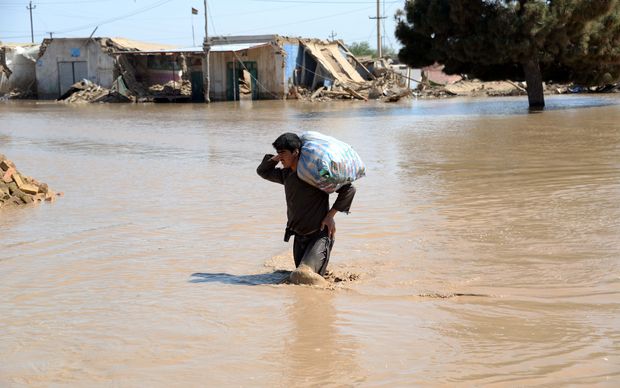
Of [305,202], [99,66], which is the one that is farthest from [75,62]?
[305,202]

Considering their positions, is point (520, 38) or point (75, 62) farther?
point (75, 62)

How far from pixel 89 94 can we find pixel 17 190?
33523 millimetres

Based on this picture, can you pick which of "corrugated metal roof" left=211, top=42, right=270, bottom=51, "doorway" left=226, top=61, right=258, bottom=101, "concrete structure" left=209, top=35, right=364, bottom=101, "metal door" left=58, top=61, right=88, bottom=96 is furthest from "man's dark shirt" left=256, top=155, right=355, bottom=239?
"metal door" left=58, top=61, right=88, bottom=96

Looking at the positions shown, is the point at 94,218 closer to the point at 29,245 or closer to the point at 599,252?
the point at 29,245

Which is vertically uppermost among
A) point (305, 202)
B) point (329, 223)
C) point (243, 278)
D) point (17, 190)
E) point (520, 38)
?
point (520, 38)

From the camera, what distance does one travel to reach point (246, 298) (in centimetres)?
518

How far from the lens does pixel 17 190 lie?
9711mm

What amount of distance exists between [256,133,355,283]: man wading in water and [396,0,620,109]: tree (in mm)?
20190

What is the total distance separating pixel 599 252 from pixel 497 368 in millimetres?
2842

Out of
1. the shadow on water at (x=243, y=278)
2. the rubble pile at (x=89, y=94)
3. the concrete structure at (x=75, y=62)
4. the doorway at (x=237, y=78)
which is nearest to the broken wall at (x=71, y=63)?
the concrete structure at (x=75, y=62)

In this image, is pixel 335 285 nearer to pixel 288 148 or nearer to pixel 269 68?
pixel 288 148

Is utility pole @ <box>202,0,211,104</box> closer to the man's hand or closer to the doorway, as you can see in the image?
the doorway

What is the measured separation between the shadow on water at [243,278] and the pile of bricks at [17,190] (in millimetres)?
4592

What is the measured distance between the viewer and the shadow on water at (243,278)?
18.6 feet
